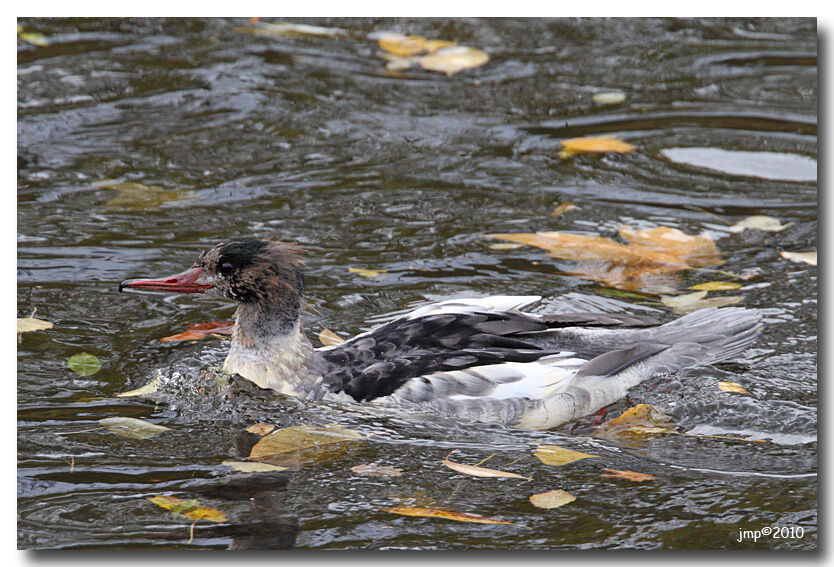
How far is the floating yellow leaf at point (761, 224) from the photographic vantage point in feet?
21.6

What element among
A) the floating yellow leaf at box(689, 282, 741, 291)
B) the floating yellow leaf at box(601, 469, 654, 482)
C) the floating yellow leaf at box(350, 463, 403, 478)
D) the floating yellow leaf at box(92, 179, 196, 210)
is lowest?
the floating yellow leaf at box(350, 463, 403, 478)

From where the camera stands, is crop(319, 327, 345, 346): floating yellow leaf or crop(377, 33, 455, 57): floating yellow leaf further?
crop(377, 33, 455, 57): floating yellow leaf

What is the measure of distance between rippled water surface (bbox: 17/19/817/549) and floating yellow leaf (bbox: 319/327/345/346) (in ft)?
0.20

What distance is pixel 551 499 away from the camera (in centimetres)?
409

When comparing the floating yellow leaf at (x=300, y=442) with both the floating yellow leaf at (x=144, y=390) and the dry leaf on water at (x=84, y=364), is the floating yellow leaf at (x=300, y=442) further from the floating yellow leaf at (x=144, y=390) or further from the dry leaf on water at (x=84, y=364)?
the dry leaf on water at (x=84, y=364)

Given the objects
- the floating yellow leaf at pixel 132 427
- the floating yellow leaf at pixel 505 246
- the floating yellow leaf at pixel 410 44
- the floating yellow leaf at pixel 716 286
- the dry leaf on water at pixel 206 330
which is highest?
the floating yellow leaf at pixel 410 44

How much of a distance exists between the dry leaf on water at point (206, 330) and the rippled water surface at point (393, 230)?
0.21 feet

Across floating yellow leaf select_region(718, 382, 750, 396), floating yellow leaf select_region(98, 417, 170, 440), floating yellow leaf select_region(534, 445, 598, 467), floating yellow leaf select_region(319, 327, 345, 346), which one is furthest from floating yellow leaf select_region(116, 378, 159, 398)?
floating yellow leaf select_region(718, 382, 750, 396)

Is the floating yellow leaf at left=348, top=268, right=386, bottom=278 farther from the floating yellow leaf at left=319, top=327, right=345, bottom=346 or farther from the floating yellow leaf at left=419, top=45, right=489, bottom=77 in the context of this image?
the floating yellow leaf at left=419, top=45, right=489, bottom=77

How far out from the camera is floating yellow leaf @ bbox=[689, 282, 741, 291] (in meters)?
5.93

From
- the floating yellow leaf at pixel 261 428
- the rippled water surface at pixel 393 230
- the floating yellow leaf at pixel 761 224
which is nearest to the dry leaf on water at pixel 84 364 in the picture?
the rippled water surface at pixel 393 230

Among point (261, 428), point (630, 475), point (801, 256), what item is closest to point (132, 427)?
point (261, 428)

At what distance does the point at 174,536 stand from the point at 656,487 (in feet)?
6.00

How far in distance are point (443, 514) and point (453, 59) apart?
5.53 metres
